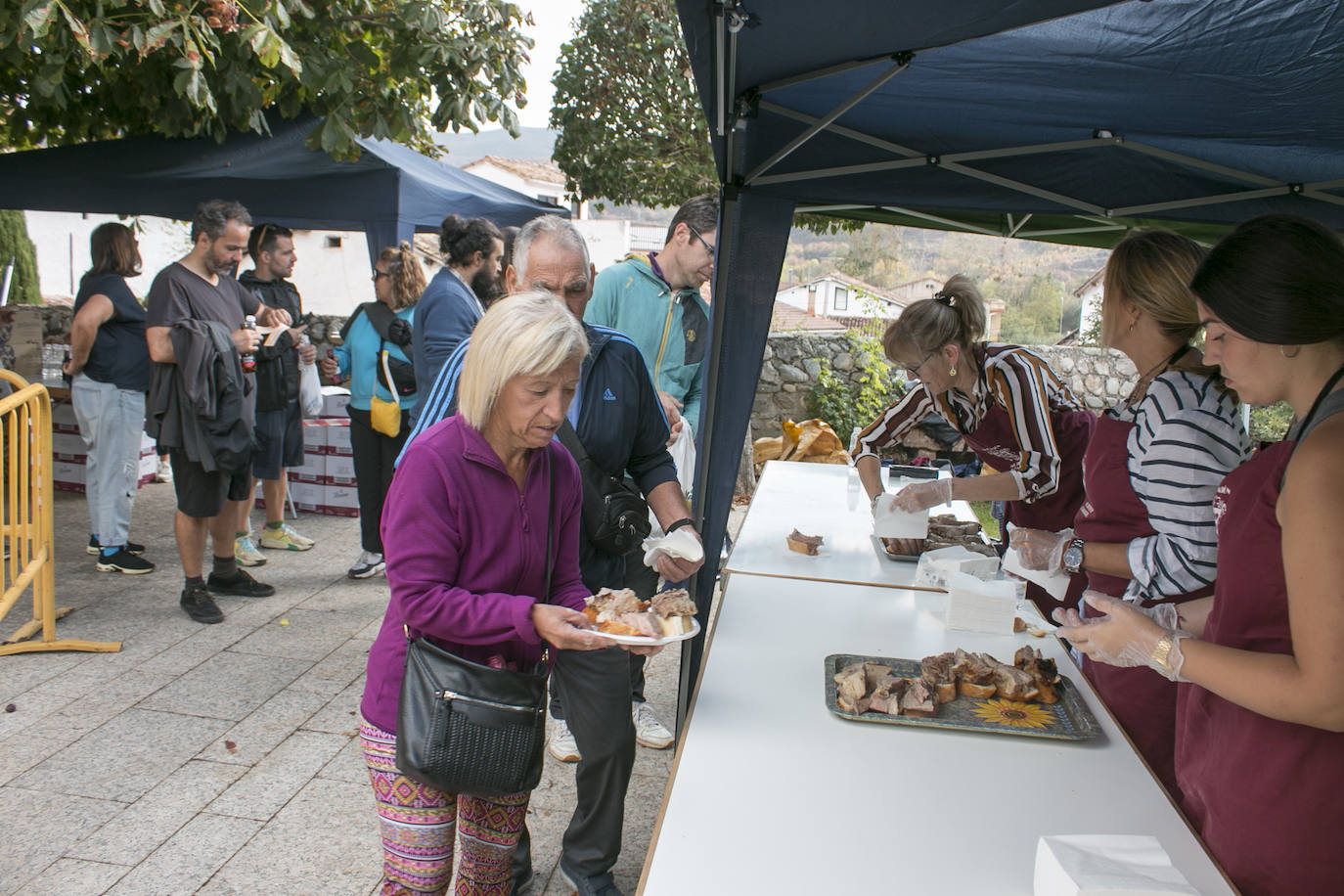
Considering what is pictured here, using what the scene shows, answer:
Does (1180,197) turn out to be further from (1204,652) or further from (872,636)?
(1204,652)

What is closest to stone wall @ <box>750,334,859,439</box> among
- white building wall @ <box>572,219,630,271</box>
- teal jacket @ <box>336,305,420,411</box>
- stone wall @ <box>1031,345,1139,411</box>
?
stone wall @ <box>1031,345,1139,411</box>

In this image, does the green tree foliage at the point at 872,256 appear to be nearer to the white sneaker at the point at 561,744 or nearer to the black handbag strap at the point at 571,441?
the white sneaker at the point at 561,744

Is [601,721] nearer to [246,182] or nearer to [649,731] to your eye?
[649,731]

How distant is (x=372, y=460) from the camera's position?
521cm

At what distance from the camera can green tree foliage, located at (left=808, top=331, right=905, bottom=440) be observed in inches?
393

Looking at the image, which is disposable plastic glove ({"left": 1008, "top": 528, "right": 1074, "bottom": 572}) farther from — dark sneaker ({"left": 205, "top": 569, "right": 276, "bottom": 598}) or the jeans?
the jeans

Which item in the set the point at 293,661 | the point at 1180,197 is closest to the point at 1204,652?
the point at 1180,197

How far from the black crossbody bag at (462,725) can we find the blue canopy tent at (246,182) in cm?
492

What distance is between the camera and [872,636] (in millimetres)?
2416

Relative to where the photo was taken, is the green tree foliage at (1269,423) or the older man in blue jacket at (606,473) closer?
the older man in blue jacket at (606,473)

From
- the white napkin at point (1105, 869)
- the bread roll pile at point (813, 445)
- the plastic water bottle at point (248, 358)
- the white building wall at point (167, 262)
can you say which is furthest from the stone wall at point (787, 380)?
the white building wall at point (167, 262)

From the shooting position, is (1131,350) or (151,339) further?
(151,339)

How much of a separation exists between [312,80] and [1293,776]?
5.35 meters

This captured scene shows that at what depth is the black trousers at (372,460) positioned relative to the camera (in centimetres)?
516
